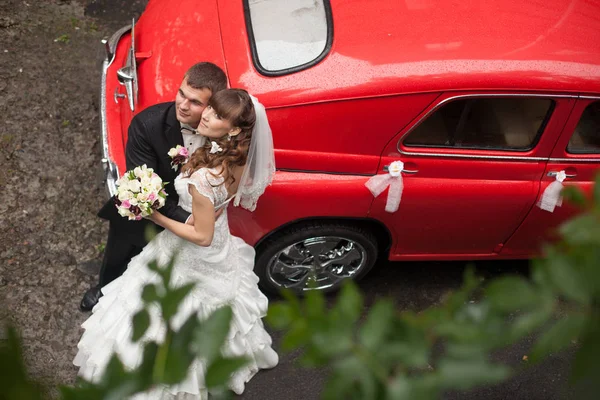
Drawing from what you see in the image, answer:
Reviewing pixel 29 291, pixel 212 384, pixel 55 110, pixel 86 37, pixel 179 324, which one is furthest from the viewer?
pixel 86 37

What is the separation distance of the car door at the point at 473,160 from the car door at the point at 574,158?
5cm

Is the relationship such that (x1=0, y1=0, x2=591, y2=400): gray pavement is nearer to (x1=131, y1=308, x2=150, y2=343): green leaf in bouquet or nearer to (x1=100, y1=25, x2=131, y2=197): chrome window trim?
(x1=100, y1=25, x2=131, y2=197): chrome window trim

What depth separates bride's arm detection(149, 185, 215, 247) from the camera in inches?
119

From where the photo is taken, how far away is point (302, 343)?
1.09 meters

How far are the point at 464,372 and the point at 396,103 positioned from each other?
2.46 meters

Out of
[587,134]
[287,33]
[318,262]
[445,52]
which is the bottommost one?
[318,262]

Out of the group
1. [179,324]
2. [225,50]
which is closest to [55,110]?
[225,50]

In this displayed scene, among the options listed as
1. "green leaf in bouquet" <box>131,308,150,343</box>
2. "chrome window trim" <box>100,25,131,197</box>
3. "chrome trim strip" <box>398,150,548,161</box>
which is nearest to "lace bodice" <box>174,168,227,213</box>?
"chrome window trim" <box>100,25,131,197</box>

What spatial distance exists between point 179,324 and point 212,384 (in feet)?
0.54

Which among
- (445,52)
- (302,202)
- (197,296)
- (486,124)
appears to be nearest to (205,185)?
(197,296)

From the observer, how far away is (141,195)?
296 cm

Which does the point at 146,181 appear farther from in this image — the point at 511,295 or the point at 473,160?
the point at 511,295

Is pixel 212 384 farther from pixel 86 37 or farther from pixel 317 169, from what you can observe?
pixel 86 37

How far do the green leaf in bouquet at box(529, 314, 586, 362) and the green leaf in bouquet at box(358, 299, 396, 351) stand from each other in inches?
9.3
